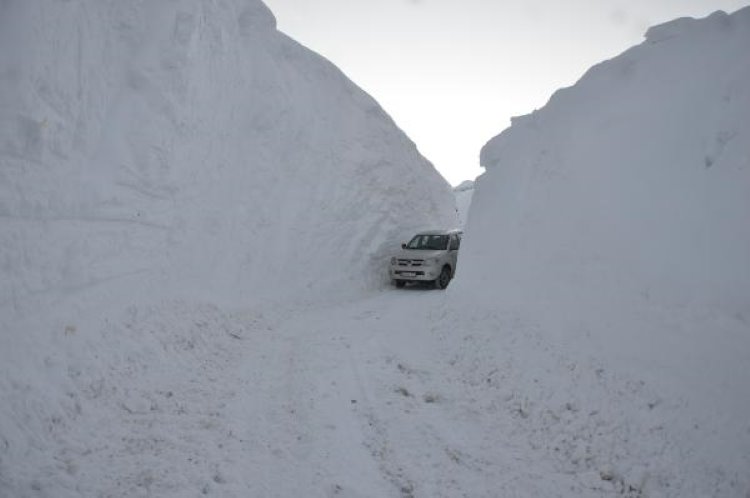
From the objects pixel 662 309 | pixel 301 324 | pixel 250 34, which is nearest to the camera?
pixel 662 309

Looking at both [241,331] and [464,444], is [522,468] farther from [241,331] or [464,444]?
[241,331]

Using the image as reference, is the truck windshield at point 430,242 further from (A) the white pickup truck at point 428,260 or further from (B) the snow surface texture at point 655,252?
(B) the snow surface texture at point 655,252

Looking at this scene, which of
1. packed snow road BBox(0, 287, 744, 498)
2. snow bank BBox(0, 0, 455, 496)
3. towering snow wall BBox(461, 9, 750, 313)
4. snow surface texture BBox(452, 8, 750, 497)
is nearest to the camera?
packed snow road BBox(0, 287, 744, 498)

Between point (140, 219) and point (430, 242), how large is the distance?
8983 mm

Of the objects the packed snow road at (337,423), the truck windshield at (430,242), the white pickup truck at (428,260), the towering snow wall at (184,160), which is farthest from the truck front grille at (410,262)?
the packed snow road at (337,423)

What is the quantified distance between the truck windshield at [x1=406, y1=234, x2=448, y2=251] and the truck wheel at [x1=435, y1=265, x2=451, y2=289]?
0.65 m

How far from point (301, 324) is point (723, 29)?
838 cm

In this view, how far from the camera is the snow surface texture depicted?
13.8ft

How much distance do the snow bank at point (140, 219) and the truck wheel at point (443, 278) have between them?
238cm

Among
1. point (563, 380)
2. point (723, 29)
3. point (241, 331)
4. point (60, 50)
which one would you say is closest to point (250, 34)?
point (60, 50)

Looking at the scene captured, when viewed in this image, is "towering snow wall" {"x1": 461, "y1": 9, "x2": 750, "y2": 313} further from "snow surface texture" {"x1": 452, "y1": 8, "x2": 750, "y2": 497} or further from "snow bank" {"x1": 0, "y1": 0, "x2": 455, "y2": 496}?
"snow bank" {"x1": 0, "y1": 0, "x2": 455, "y2": 496}

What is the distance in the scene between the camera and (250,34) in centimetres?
1470

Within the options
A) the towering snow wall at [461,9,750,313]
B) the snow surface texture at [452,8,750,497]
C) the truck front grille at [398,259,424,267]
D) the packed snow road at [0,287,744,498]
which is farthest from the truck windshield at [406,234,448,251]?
the packed snow road at [0,287,744,498]

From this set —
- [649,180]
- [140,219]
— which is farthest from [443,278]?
[140,219]
